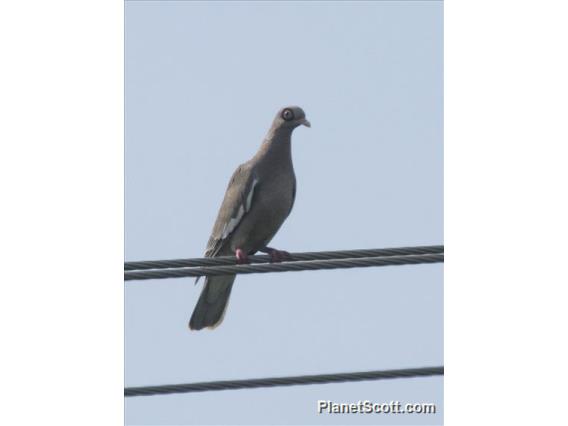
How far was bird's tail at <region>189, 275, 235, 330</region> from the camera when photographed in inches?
430

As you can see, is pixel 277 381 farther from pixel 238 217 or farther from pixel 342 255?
pixel 238 217

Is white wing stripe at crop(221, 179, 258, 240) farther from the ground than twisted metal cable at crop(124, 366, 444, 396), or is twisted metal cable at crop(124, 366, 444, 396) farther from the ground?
white wing stripe at crop(221, 179, 258, 240)

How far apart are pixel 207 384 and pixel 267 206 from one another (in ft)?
12.3

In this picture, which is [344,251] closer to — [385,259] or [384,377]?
[385,259]

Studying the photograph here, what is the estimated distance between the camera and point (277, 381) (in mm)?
6891

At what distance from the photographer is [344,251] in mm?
7500

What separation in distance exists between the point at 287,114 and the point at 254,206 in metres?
0.91

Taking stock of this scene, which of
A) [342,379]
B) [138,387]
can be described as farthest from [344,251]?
[138,387]

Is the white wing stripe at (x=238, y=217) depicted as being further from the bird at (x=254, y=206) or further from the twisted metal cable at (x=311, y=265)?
the twisted metal cable at (x=311, y=265)

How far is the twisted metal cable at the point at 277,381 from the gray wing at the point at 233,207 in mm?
3715

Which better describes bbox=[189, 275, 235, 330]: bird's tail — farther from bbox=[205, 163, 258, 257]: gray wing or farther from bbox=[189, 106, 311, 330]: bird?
bbox=[205, 163, 258, 257]: gray wing

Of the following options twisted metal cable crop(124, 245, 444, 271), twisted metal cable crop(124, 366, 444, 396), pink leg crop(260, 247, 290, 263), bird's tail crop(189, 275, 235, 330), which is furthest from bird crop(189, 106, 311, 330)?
twisted metal cable crop(124, 366, 444, 396)

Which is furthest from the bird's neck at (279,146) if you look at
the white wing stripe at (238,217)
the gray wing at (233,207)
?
the white wing stripe at (238,217)

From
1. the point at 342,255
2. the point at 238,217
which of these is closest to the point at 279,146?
the point at 238,217
